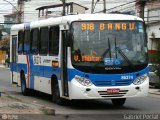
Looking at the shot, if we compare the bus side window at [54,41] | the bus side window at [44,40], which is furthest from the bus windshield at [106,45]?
the bus side window at [44,40]

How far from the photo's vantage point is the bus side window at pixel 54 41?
650 inches

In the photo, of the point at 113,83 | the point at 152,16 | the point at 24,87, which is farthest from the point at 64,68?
the point at 152,16

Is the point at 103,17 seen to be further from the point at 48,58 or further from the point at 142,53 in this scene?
the point at 48,58

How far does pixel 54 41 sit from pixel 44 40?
1.19m

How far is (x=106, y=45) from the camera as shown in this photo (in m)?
15.2

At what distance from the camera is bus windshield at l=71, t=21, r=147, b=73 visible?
1509 cm

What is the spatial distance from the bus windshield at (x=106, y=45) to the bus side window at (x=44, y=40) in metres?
2.52

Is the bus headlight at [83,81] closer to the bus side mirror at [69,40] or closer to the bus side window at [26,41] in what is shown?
the bus side mirror at [69,40]

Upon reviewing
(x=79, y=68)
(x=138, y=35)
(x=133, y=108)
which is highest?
(x=138, y=35)

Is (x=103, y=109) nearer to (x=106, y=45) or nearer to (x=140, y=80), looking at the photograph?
(x=140, y=80)

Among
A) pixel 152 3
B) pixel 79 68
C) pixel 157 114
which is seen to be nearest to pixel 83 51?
pixel 79 68

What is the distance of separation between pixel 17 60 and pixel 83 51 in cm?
755

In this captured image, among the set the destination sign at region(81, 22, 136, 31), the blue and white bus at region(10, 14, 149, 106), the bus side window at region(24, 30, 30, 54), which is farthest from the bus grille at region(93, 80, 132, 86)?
the bus side window at region(24, 30, 30, 54)

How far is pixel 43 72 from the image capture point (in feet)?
59.4
